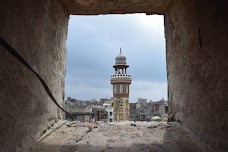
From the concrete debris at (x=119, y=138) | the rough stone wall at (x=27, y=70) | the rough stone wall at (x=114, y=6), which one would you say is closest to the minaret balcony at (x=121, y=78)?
the rough stone wall at (x=114, y=6)

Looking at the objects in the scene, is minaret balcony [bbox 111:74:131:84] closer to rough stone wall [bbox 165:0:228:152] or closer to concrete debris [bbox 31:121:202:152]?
rough stone wall [bbox 165:0:228:152]

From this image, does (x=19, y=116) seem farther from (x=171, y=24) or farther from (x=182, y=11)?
(x=171, y=24)

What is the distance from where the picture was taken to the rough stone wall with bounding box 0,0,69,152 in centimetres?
186

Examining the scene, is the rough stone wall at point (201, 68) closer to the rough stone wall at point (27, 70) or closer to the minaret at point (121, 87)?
the rough stone wall at point (27, 70)

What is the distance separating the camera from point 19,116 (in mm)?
2125

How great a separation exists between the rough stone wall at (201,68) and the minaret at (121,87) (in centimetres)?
3420

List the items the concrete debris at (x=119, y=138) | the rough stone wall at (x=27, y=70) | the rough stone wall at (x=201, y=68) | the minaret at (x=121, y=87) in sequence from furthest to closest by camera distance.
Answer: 1. the minaret at (x=121, y=87)
2. the concrete debris at (x=119, y=138)
3. the rough stone wall at (x=201, y=68)
4. the rough stone wall at (x=27, y=70)

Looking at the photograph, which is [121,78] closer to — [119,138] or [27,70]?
[119,138]

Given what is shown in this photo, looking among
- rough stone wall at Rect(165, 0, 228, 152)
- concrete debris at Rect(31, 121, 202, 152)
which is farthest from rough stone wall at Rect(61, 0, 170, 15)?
concrete debris at Rect(31, 121, 202, 152)

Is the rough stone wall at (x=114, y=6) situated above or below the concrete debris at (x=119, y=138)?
above

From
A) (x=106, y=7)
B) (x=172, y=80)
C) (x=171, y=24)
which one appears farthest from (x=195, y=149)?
(x=106, y=7)

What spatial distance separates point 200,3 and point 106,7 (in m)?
1.73

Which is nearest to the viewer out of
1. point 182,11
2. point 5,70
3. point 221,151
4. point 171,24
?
point 5,70

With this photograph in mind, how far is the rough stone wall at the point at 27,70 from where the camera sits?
A: 186 cm
